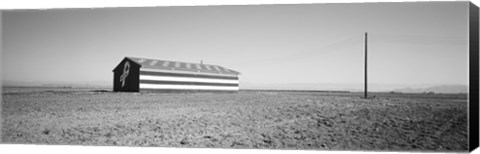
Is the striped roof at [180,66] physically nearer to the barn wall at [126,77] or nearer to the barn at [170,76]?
the barn at [170,76]

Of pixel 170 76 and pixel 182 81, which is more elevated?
pixel 170 76

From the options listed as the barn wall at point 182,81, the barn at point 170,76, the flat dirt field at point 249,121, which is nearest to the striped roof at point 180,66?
the barn at point 170,76

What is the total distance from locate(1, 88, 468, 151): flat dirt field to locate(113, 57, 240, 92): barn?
250 mm

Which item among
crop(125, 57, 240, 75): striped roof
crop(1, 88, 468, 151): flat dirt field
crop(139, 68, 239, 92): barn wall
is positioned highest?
crop(125, 57, 240, 75): striped roof

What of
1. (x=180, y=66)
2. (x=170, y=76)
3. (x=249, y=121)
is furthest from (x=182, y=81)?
(x=249, y=121)

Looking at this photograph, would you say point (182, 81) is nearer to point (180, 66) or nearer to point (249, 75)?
point (180, 66)

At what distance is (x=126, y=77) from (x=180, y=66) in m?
1.45

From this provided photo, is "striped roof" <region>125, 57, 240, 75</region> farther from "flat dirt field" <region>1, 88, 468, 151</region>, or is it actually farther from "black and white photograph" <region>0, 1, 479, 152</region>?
"flat dirt field" <region>1, 88, 468, 151</region>

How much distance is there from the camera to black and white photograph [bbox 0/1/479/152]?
8656mm

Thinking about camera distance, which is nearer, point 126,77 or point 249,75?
point 249,75

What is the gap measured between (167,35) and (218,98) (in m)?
1.61

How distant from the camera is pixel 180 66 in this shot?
1065cm

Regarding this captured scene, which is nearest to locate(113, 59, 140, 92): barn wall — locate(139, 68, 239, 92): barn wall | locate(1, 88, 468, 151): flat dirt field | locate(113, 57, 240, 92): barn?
locate(113, 57, 240, 92): barn

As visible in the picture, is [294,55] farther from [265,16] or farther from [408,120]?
[408,120]
